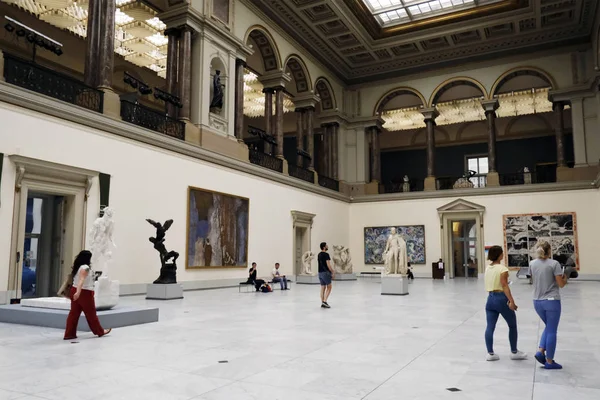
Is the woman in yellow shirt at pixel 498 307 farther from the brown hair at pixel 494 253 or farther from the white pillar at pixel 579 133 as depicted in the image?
the white pillar at pixel 579 133

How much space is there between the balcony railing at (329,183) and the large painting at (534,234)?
8839 mm

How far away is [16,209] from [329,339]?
8.07 meters

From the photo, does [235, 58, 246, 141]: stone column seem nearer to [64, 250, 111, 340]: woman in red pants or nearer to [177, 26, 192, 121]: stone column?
[177, 26, 192, 121]: stone column

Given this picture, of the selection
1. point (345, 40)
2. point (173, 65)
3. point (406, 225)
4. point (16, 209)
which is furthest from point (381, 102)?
point (16, 209)

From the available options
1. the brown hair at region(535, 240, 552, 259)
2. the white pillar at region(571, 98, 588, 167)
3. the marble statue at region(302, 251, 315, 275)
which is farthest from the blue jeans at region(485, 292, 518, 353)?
the white pillar at region(571, 98, 588, 167)

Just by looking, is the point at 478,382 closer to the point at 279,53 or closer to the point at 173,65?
the point at 173,65

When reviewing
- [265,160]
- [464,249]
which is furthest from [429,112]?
[265,160]

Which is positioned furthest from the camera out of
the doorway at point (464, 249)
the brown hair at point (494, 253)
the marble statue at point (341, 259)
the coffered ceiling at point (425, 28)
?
the doorway at point (464, 249)

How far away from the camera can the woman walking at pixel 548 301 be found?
202 inches

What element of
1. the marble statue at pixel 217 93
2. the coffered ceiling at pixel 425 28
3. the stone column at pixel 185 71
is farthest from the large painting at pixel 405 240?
the stone column at pixel 185 71

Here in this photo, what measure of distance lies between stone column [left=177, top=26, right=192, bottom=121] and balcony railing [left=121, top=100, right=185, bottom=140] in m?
0.82

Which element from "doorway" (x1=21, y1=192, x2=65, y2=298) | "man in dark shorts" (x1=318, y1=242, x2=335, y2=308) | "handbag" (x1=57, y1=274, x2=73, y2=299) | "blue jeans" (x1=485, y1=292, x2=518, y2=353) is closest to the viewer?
"blue jeans" (x1=485, y1=292, x2=518, y2=353)

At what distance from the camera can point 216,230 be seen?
17.1 metres

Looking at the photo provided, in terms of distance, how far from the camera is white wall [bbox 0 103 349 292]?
36.6 ft
